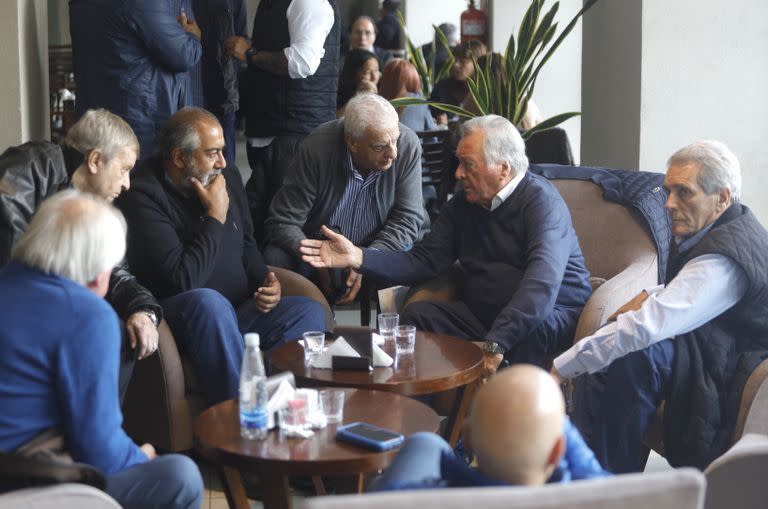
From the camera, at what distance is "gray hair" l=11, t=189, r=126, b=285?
2.15m

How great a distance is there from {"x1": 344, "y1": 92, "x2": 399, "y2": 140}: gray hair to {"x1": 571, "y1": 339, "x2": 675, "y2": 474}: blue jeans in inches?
60.3

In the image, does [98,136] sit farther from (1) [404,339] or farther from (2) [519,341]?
(2) [519,341]

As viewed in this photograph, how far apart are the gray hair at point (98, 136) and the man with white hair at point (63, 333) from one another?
1075 millimetres

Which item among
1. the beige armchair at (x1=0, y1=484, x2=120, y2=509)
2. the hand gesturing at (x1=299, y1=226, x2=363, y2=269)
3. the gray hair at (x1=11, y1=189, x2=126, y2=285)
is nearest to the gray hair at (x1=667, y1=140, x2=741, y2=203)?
the hand gesturing at (x1=299, y1=226, x2=363, y2=269)

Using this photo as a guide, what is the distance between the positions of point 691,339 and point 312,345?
1.11 metres

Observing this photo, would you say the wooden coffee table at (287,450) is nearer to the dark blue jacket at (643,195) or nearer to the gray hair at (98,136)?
the gray hair at (98,136)

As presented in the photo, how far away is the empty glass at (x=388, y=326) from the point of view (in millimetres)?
3318

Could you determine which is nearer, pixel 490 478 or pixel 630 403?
pixel 490 478

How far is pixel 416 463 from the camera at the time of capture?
1.93 m

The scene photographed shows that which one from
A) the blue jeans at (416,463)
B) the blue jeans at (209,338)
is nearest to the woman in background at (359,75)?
the blue jeans at (209,338)

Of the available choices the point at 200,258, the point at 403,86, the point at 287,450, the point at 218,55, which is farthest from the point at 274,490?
the point at 403,86

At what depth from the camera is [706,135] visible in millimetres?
4715

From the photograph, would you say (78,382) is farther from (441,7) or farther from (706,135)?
(441,7)

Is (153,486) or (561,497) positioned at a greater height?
(561,497)
